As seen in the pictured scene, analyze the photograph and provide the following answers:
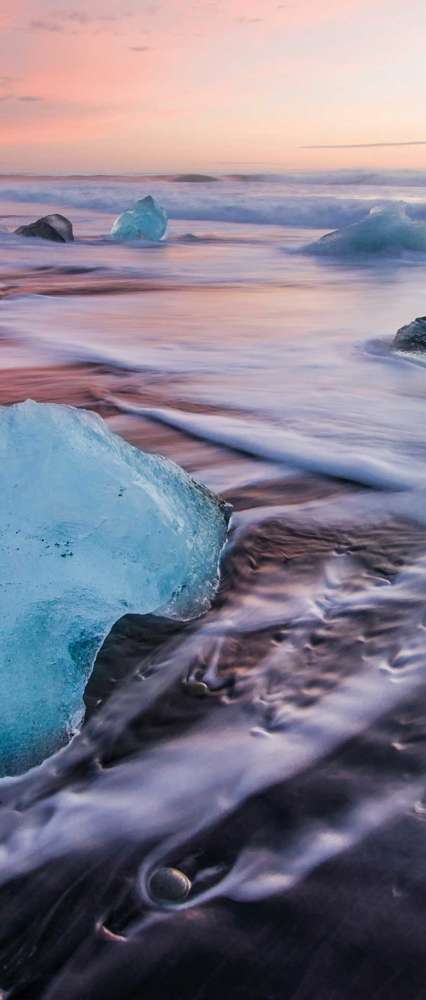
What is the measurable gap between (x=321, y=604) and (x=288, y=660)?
0.26 meters

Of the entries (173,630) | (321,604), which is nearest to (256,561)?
(321,604)

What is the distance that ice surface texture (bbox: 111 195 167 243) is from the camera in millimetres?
14828

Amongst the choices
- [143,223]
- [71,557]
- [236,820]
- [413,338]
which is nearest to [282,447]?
[71,557]

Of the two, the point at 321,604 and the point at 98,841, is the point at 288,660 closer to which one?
the point at 321,604

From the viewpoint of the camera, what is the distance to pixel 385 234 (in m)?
11.6

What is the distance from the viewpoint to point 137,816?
1.43 m

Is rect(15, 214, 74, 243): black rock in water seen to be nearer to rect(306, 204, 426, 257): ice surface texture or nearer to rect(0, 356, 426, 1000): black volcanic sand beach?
rect(306, 204, 426, 257): ice surface texture

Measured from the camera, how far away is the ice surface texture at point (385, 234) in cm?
1141

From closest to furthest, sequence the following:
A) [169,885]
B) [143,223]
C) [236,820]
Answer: [169,885], [236,820], [143,223]

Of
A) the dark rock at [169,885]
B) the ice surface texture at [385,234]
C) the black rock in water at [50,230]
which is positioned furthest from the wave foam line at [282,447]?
the black rock in water at [50,230]

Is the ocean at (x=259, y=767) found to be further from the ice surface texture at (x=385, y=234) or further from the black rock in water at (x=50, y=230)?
the black rock in water at (x=50, y=230)

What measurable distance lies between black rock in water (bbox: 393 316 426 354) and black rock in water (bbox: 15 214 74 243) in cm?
1046

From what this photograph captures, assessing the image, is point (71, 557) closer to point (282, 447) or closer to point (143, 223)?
point (282, 447)

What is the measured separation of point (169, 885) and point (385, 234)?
11.5 m
